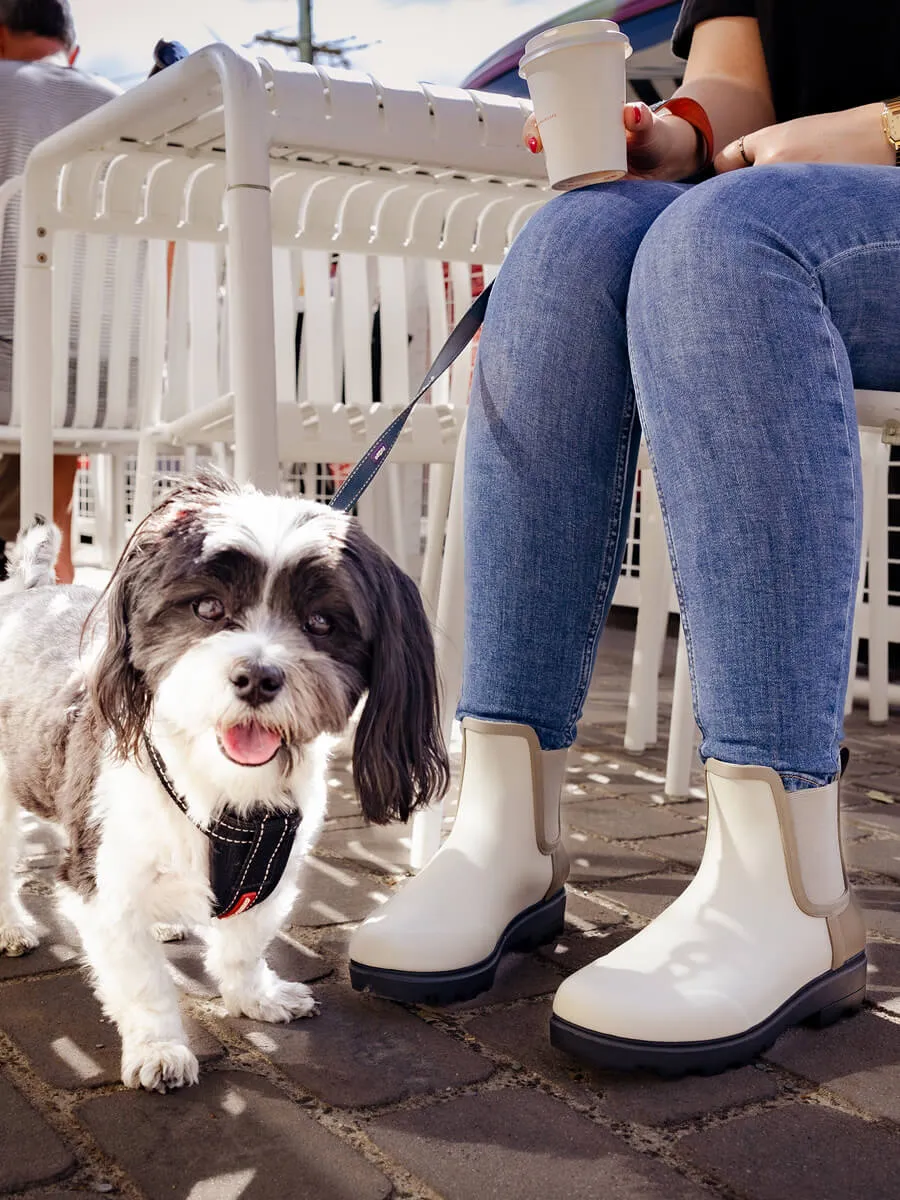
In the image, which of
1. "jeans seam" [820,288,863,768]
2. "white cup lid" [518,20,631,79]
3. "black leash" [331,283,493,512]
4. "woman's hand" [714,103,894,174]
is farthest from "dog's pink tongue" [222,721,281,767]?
"woman's hand" [714,103,894,174]

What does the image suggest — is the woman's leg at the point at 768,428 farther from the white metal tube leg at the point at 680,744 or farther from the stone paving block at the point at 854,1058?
the white metal tube leg at the point at 680,744

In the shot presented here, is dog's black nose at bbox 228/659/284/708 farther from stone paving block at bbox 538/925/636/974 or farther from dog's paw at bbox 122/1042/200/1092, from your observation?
stone paving block at bbox 538/925/636/974

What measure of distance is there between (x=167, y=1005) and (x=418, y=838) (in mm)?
735

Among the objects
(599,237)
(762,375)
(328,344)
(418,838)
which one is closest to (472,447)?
(599,237)

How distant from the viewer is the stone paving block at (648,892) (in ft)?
6.46

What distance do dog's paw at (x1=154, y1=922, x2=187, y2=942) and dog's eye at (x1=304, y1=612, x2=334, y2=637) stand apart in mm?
697

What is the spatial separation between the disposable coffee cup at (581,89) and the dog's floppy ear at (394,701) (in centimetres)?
57

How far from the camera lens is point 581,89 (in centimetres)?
149

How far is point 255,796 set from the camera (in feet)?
4.88

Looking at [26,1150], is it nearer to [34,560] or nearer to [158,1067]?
[158,1067]

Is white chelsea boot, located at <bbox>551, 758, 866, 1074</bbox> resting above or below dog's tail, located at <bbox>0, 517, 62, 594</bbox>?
below

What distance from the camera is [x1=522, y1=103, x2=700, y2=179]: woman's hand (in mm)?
1767

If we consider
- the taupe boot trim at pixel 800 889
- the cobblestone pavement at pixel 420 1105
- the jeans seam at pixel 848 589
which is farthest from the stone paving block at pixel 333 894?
the jeans seam at pixel 848 589

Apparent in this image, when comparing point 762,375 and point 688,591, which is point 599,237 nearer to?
point 762,375
